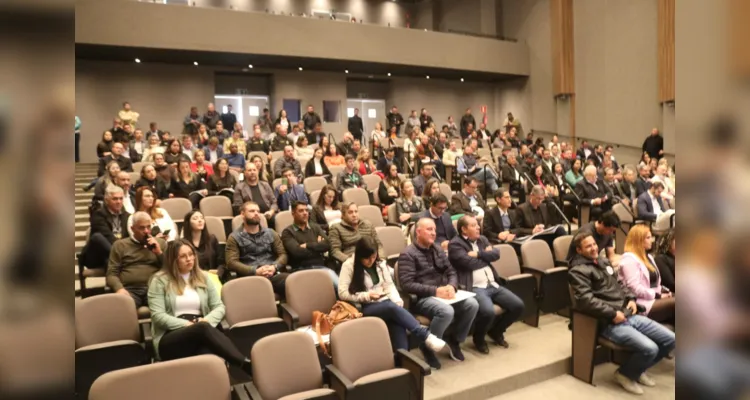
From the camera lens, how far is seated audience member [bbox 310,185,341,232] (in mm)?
5531

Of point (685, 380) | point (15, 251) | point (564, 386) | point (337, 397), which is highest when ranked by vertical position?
point (15, 251)

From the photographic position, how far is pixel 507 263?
4906mm

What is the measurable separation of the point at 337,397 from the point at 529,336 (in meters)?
2.25

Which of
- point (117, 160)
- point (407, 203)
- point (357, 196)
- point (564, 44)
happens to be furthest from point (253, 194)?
point (564, 44)

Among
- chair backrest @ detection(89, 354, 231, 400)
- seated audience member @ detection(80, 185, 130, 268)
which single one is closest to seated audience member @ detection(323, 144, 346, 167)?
seated audience member @ detection(80, 185, 130, 268)

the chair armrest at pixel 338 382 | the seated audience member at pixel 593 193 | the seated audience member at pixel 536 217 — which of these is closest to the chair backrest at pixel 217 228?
the chair armrest at pixel 338 382

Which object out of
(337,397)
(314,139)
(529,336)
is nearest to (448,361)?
(529,336)

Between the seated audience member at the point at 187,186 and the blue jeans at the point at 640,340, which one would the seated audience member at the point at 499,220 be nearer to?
the blue jeans at the point at 640,340

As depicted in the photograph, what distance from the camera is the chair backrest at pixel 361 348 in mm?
3117

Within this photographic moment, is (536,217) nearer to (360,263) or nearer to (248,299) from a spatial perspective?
(360,263)

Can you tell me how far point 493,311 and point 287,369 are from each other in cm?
181

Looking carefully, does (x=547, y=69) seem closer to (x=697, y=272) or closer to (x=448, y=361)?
(x=448, y=361)

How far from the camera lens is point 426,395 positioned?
347 centimetres

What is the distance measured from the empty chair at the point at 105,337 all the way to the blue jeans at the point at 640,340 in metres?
3.12
